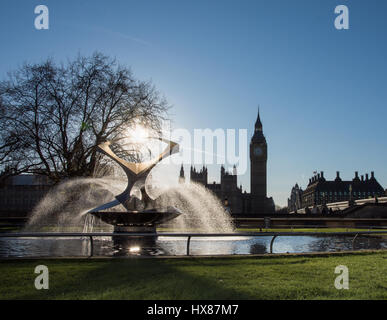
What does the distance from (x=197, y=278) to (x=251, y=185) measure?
130m

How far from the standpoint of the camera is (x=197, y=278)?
6.04 metres

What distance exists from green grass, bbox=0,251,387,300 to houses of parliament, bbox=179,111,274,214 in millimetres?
118224

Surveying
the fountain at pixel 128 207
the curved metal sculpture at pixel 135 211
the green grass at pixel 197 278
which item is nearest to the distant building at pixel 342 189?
the fountain at pixel 128 207

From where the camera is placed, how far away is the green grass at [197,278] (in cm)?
505

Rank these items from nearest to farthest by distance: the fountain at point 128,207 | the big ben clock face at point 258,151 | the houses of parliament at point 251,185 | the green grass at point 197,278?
the green grass at point 197,278 → the fountain at point 128,207 → the houses of parliament at point 251,185 → the big ben clock face at point 258,151

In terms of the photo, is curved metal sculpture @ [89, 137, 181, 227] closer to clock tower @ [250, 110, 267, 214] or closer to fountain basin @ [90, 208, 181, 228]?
fountain basin @ [90, 208, 181, 228]

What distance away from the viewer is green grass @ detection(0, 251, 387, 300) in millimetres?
5055

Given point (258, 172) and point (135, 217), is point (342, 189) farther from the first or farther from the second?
point (135, 217)

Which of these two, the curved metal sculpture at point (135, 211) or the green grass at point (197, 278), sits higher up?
the curved metal sculpture at point (135, 211)

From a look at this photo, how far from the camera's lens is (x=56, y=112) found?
23953 mm

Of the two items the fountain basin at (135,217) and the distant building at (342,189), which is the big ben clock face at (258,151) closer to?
the distant building at (342,189)

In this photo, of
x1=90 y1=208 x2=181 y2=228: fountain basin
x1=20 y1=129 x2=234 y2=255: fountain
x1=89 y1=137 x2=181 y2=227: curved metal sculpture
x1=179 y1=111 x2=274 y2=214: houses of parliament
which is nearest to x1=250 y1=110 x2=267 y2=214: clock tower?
x1=179 y1=111 x2=274 y2=214: houses of parliament
